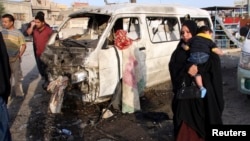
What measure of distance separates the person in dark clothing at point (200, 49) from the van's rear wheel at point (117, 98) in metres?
2.49

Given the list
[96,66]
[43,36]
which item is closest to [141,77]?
[96,66]

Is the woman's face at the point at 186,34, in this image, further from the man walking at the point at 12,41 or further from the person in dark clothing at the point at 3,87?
the man walking at the point at 12,41

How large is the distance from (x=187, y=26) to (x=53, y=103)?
290 centimetres

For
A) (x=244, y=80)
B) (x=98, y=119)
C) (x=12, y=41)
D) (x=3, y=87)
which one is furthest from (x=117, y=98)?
(x=3, y=87)

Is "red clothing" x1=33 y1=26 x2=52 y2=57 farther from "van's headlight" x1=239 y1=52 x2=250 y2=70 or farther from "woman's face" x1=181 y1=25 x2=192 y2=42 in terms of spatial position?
"woman's face" x1=181 y1=25 x2=192 y2=42

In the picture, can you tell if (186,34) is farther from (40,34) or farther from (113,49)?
(40,34)

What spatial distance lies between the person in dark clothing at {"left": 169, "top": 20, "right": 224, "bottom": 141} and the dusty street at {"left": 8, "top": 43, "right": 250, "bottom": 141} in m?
1.20

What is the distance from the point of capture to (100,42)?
5.43 m

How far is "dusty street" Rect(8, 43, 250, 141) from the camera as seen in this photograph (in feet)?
15.2

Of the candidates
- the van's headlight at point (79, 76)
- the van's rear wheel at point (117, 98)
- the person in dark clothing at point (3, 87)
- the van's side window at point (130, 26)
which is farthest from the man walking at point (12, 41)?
the person in dark clothing at point (3, 87)

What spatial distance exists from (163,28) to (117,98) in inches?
91.4

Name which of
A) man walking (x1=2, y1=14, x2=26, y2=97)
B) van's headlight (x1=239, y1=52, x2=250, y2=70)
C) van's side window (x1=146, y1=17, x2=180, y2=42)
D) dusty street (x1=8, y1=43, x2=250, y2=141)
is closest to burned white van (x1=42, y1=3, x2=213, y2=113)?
van's side window (x1=146, y1=17, x2=180, y2=42)

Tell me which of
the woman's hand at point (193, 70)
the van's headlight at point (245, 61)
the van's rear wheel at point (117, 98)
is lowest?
the van's rear wheel at point (117, 98)

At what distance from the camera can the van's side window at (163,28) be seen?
6582 mm
